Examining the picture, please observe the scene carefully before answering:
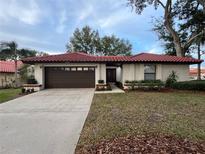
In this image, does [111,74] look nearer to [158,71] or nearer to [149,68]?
[149,68]

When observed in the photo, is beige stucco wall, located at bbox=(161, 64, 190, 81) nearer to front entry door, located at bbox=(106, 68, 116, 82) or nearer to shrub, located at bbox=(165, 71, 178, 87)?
shrub, located at bbox=(165, 71, 178, 87)

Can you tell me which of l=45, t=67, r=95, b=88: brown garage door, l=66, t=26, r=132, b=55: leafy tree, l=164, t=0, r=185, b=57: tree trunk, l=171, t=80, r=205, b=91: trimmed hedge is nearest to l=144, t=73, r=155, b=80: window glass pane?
l=171, t=80, r=205, b=91: trimmed hedge

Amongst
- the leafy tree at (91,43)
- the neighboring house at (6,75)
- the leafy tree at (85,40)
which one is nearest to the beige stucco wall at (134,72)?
the neighboring house at (6,75)

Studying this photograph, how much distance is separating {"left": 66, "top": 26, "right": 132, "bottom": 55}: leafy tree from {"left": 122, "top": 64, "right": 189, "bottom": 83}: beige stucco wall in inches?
1122

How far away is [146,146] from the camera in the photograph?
4.70 m

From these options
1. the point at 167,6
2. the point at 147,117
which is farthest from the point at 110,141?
the point at 167,6

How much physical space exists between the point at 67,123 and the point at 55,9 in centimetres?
1239

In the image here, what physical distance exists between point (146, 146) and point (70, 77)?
17.2 m

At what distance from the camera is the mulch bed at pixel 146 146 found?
444 cm

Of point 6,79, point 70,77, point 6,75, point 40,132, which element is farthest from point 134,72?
point 6,75

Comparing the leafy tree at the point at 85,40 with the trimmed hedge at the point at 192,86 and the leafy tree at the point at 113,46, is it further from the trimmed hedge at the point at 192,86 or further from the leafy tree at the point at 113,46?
the trimmed hedge at the point at 192,86

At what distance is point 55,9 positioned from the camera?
17.3 meters

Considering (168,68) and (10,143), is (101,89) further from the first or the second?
(10,143)

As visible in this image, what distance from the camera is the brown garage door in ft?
69.7
